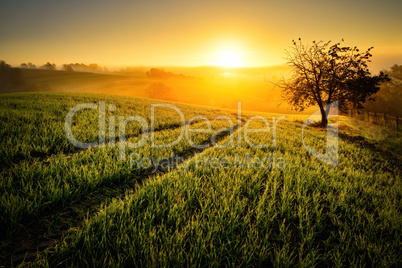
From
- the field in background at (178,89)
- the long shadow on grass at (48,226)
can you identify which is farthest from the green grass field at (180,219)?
the field in background at (178,89)

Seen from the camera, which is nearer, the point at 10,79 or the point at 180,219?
the point at 180,219

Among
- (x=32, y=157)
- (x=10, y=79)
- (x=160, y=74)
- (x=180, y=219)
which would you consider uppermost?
(x=160, y=74)

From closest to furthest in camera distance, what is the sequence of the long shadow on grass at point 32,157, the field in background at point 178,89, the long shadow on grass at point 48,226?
the long shadow on grass at point 48,226 < the long shadow on grass at point 32,157 < the field in background at point 178,89

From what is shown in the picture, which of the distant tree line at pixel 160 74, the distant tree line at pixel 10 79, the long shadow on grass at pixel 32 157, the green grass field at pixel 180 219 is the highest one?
the distant tree line at pixel 160 74

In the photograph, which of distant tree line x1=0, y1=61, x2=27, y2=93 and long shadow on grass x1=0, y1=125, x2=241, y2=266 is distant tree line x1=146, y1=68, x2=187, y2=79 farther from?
long shadow on grass x1=0, y1=125, x2=241, y2=266

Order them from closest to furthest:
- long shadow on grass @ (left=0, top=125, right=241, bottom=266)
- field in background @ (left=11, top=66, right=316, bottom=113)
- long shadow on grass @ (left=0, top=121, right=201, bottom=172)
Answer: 1. long shadow on grass @ (left=0, top=125, right=241, bottom=266)
2. long shadow on grass @ (left=0, top=121, right=201, bottom=172)
3. field in background @ (left=11, top=66, right=316, bottom=113)

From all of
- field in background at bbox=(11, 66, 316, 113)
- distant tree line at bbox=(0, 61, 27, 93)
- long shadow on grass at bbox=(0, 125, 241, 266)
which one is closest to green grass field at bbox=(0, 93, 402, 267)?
long shadow on grass at bbox=(0, 125, 241, 266)

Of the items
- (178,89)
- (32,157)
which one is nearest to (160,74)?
(178,89)

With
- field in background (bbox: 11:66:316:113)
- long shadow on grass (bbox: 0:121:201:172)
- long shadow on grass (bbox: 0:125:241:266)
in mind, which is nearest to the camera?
long shadow on grass (bbox: 0:125:241:266)

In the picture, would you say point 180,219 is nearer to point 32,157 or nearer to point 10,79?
point 32,157

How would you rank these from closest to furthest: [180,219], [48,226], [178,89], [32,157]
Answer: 1. [48,226]
2. [180,219]
3. [32,157]
4. [178,89]

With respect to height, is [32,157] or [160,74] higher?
[160,74]

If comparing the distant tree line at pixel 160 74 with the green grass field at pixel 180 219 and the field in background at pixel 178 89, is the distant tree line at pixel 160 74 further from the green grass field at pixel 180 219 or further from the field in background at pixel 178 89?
the green grass field at pixel 180 219

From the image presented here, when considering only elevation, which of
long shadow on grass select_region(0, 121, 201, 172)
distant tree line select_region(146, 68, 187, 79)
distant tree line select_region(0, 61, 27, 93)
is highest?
distant tree line select_region(146, 68, 187, 79)
